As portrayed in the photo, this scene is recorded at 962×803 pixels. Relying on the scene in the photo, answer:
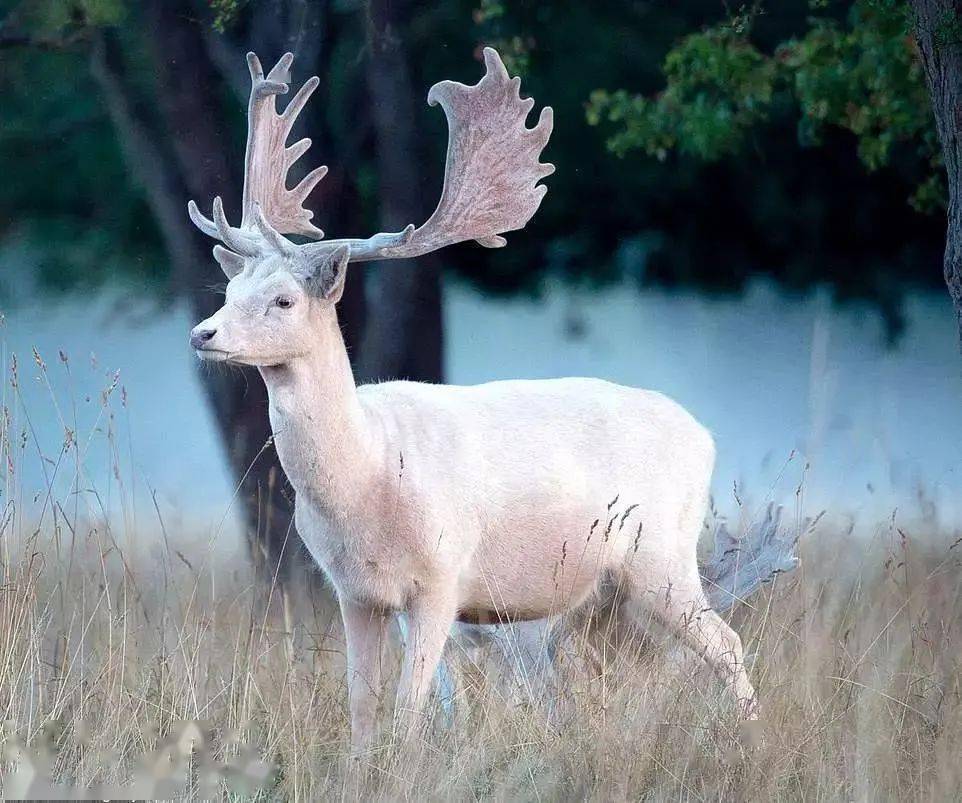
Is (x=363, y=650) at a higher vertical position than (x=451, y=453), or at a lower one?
lower

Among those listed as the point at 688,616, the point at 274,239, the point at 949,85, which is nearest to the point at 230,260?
the point at 274,239

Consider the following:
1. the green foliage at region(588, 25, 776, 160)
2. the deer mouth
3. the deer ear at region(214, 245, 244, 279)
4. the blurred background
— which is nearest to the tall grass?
the deer mouth

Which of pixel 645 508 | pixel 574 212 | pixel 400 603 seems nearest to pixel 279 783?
pixel 400 603

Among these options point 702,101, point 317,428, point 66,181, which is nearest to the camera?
point 317,428

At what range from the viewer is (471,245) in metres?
7.96

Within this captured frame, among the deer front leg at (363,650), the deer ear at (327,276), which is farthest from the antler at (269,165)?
the deer front leg at (363,650)

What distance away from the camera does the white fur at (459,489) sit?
4586mm

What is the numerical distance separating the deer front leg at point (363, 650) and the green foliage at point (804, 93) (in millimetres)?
3308

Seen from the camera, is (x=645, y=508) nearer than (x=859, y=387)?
Yes

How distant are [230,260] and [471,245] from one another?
3200 millimetres

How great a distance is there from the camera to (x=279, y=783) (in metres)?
4.14

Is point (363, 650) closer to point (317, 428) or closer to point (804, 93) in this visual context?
point (317, 428)

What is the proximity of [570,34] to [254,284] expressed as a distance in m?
3.74

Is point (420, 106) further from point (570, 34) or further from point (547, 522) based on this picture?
point (547, 522)
